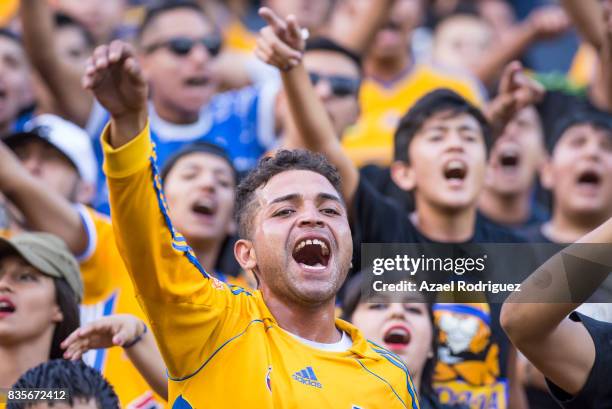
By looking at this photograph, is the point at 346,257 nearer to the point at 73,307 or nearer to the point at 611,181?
the point at 73,307

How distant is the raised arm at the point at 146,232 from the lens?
11.3 ft

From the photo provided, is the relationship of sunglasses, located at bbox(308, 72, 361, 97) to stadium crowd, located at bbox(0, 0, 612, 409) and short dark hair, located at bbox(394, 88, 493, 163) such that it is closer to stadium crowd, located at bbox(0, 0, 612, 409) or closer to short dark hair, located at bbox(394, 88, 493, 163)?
stadium crowd, located at bbox(0, 0, 612, 409)

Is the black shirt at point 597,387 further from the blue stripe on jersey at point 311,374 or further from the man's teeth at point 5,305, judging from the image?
the man's teeth at point 5,305

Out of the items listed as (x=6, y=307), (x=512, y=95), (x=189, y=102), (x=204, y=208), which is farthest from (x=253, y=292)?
(x=189, y=102)

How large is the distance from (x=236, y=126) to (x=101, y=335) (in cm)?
322

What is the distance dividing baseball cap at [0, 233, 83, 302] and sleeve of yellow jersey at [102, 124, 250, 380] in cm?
104

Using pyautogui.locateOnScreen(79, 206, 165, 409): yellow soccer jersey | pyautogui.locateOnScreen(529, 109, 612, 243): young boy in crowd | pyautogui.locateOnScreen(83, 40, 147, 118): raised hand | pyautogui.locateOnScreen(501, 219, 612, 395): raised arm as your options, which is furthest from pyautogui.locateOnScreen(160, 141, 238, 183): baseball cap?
pyautogui.locateOnScreen(501, 219, 612, 395): raised arm

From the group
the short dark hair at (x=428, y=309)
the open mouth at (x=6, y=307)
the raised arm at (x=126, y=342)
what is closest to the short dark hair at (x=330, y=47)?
the short dark hair at (x=428, y=309)

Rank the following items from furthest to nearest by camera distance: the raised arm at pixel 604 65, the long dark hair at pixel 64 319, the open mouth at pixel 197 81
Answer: the open mouth at pixel 197 81, the raised arm at pixel 604 65, the long dark hair at pixel 64 319

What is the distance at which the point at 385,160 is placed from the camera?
7.28 m

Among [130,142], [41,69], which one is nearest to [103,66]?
[130,142]

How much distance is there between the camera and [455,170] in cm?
552

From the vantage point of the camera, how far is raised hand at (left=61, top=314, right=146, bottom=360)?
3.89 meters

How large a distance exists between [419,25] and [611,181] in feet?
14.0
